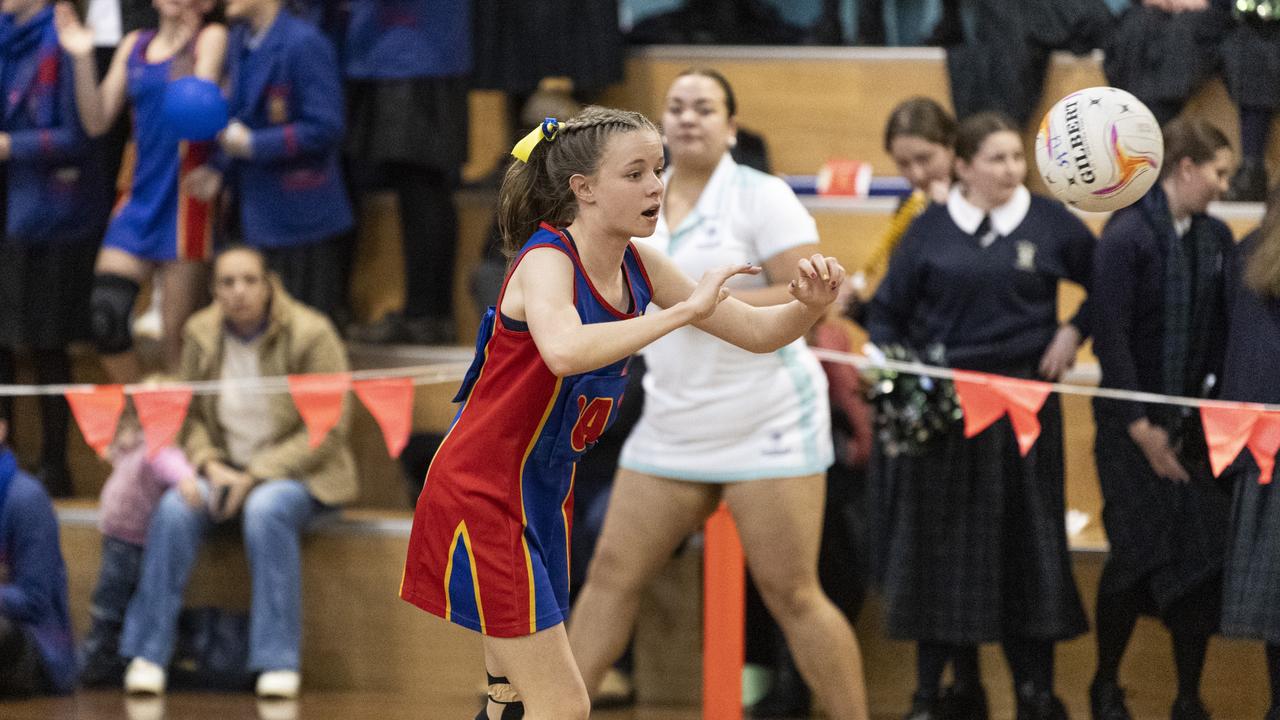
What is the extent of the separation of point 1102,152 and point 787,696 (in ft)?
7.58

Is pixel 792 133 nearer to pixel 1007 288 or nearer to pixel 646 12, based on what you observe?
pixel 646 12

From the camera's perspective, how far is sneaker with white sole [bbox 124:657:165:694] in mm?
5902

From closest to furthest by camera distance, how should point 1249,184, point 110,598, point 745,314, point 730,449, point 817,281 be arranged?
1. point 817,281
2. point 745,314
3. point 730,449
4. point 110,598
5. point 1249,184

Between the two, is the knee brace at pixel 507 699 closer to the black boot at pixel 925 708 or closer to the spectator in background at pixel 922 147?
the black boot at pixel 925 708

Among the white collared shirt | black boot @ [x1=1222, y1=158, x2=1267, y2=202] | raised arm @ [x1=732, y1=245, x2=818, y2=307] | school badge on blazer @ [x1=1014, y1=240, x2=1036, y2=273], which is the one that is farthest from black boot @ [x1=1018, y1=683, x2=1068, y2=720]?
black boot @ [x1=1222, y1=158, x2=1267, y2=202]

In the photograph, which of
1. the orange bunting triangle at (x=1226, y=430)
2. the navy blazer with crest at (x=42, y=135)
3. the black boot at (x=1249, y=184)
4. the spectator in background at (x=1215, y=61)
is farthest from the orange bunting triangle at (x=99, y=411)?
the black boot at (x=1249, y=184)

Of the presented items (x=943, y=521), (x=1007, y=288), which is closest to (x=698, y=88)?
(x=1007, y=288)

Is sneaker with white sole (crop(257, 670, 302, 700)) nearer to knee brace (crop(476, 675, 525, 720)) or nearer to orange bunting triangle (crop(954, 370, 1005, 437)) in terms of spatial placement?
orange bunting triangle (crop(954, 370, 1005, 437))

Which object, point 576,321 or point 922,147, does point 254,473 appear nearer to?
point 922,147

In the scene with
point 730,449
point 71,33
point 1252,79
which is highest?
point 71,33

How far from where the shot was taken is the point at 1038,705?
5.18 meters

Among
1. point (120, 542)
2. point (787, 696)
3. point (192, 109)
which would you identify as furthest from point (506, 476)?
point (192, 109)

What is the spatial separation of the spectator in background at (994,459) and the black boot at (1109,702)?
0.39 ft

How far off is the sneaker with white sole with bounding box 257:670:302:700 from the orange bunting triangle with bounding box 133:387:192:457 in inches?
33.1
